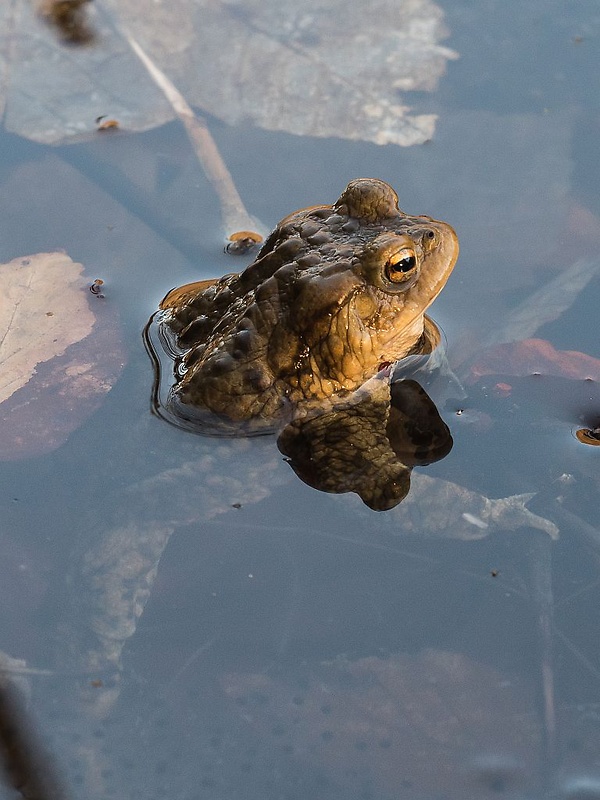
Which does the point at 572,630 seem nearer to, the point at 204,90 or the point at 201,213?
the point at 201,213

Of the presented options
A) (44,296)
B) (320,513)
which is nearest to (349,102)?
(44,296)

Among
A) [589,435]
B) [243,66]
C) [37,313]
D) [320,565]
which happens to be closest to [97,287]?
[37,313]

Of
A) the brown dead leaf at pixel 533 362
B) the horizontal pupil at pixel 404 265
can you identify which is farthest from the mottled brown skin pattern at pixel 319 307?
the brown dead leaf at pixel 533 362

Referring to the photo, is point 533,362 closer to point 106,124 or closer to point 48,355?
point 48,355

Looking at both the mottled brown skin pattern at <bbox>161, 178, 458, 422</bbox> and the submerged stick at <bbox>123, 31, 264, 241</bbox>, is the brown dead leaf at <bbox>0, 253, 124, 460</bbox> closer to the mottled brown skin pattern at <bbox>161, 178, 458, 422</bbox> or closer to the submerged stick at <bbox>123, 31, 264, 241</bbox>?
the mottled brown skin pattern at <bbox>161, 178, 458, 422</bbox>

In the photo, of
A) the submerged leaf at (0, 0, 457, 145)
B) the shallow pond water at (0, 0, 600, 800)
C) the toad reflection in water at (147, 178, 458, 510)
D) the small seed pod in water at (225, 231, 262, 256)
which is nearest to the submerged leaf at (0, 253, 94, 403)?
the shallow pond water at (0, 0, 600, 800)

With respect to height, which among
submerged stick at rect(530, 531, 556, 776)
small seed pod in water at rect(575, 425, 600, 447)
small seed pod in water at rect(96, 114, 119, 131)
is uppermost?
small seed pod in water at rect(96, 114, 119, 131)
